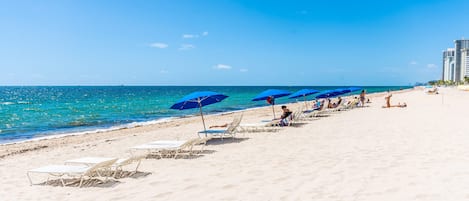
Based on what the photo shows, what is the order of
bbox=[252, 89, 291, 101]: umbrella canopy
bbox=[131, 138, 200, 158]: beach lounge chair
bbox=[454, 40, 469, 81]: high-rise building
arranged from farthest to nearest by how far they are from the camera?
bbox=[454, 40, 469, 81]: high-rise building
bbox=[252, 89, 291, 101]: umbrella canopy
bbox=[131, 138, 200, 158]: beach lounge chair

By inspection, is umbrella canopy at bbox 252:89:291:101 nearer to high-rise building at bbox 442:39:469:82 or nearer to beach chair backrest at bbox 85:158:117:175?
beach chair backrest at bbox 85:158:117:175

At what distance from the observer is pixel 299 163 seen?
7.00 metres

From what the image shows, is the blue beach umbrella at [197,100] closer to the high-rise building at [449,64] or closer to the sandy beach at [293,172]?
the sandy beach at [293,172]

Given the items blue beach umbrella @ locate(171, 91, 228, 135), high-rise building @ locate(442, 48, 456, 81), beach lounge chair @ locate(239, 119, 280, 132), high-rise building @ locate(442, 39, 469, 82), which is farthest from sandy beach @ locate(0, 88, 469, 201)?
high-rise building @ locate(442, 48, 456, 81)

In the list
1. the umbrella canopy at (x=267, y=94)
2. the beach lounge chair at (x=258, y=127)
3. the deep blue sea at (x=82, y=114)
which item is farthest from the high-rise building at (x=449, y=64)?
the beach lounge chair at (x=258, y=127)

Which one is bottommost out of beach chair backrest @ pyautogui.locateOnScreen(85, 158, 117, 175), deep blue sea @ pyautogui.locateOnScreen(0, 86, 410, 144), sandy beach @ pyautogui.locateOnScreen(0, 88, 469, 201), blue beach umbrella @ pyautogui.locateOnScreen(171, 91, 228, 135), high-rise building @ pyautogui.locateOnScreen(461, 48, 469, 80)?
deep blue sea @ pyautogui.locateOnScreen(0, 86, 410, 144)

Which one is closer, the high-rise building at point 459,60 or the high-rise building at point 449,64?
the high-rise building at point 459,60

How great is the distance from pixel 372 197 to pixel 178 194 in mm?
2536

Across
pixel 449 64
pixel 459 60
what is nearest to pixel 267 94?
pixel 459 60

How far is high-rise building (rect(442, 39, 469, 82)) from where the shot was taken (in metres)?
123

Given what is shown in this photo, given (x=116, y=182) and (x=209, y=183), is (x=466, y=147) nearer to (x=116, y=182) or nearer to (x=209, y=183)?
(x=209, y=183)

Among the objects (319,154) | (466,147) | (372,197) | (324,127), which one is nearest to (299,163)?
(319,154)

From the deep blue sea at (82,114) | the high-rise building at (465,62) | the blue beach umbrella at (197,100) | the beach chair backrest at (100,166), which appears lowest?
the deep blue sea at (82,114)

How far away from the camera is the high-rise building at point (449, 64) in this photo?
145250 mm
